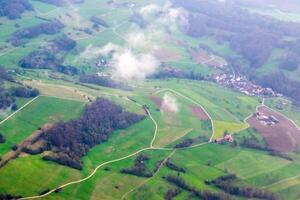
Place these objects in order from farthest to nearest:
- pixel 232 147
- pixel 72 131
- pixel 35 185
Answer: pixel 232 147
pixel 72 131
pixel 35 185

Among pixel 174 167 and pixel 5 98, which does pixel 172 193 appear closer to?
pixel 174 167

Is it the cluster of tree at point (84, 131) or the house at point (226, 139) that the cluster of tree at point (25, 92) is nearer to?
the cluster of tree at point (84, 131)

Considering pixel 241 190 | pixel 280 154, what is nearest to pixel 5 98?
pixel 241 190

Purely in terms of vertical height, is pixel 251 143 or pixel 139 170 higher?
pixel 251 143

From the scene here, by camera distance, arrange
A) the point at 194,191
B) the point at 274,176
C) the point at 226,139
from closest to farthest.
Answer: the point at 194,191 < the point at 274,176 < the point at 226,139

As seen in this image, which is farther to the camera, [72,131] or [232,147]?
[232,147]

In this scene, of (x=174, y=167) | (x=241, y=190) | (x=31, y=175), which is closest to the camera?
(x=31, y=175)

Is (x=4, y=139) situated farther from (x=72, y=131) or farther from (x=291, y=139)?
(x=291, y=139)

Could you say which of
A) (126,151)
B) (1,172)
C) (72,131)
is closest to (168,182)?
(126,151)
